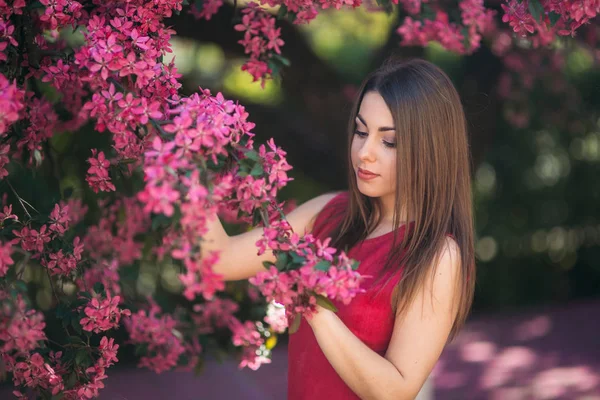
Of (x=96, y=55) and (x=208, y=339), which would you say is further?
(x=208, y=339)

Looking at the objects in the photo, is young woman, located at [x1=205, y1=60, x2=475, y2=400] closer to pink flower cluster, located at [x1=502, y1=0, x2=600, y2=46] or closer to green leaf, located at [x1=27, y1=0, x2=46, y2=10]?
pink flower cluster, located at [x1=502, y1=0, x2=600, y2=46]

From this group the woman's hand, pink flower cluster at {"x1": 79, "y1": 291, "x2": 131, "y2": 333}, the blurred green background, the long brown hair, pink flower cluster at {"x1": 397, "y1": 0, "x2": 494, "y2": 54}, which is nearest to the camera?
the woman's hand

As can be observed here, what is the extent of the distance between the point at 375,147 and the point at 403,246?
0.28 meters

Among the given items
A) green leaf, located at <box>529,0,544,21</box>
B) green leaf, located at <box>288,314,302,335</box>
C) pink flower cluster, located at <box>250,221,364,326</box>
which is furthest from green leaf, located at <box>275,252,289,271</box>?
green leaf, located at <box>529,0,544,21</box>

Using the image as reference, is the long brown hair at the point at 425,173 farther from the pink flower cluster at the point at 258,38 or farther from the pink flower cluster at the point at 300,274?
the pink flower cluster at the point at 300,274

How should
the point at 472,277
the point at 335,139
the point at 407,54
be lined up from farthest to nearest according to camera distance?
the point at 335,139 < the point at 407,54 < the point at 472,277

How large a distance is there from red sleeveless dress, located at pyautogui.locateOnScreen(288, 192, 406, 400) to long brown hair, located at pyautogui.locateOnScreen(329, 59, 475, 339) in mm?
38

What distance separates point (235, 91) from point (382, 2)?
2401 millimetres

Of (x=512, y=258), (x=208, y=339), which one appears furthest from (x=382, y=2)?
(x=512, y=258)

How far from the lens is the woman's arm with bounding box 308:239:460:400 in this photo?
1691 mm

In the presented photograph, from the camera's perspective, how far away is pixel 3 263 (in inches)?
54.4

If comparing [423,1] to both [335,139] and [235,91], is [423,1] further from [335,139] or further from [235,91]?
[235,91]

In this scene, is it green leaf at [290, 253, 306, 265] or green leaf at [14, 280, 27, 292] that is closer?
green leaf at [290, 253, 306, 265]

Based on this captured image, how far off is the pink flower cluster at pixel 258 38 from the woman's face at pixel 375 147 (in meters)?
0.35
